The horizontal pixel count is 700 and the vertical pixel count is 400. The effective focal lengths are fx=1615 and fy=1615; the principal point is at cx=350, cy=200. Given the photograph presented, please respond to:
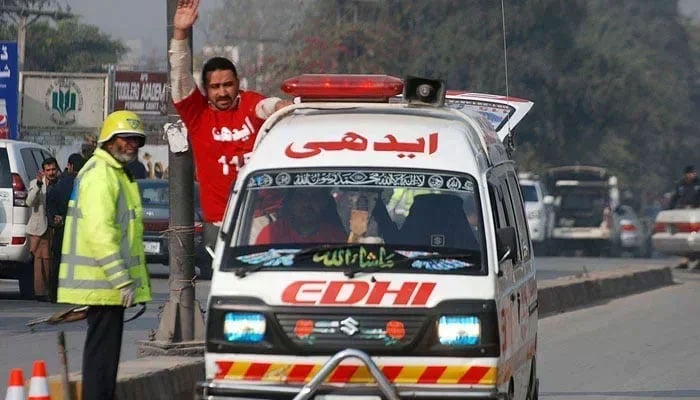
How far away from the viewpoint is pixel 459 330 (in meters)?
7.78

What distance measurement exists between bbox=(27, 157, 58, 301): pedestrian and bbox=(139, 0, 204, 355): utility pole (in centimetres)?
786

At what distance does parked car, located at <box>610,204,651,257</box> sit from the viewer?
147ft

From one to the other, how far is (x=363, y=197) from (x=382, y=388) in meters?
1.32

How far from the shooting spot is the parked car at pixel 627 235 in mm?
44656

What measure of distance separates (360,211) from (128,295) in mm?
1286

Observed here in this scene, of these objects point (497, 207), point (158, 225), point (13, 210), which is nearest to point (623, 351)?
point (497, 207)

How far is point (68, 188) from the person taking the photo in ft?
61.8

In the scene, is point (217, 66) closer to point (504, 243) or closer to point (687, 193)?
point (504, 243)

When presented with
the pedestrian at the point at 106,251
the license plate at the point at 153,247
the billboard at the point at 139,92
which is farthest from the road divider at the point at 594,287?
the billboard at the point at 139,92

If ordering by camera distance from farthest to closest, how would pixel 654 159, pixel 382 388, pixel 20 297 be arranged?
pixel 654 159 < pixel 20 297 < pixel 382 388

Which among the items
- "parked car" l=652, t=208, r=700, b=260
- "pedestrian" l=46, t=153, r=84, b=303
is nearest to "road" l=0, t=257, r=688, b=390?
"pedestrian" l=46, t=153, r=84, b=303

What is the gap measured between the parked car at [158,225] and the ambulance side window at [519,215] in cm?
1316

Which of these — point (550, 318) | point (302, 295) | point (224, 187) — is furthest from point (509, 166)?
point (550, 318)

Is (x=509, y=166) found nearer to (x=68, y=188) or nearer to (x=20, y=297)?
(x=68, y=188)
